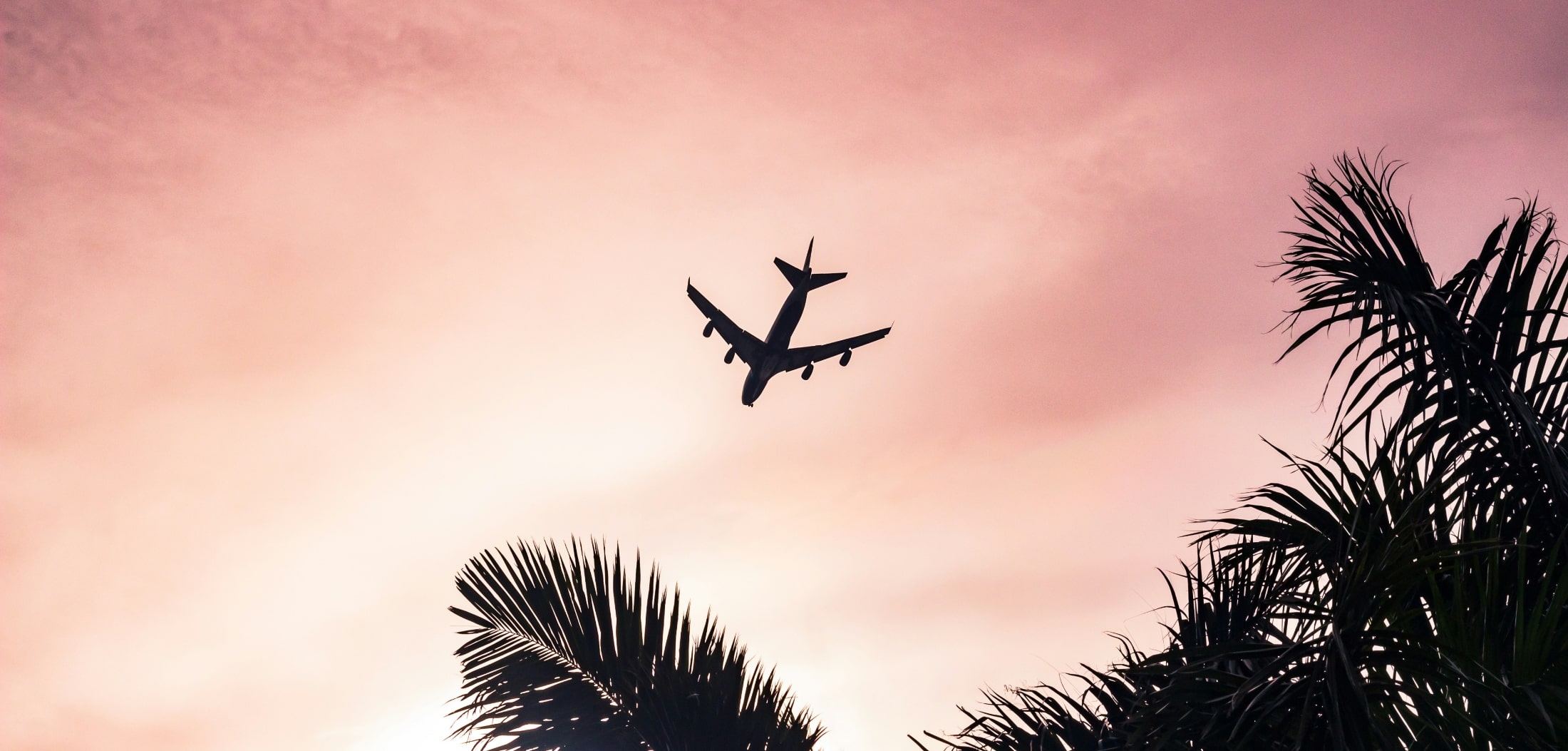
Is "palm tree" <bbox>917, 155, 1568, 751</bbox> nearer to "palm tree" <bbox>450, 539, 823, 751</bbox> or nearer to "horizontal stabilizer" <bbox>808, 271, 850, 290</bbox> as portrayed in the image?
"palm tree" <bbox>450, 539, 823, 751</bbox>

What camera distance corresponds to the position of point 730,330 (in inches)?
1416

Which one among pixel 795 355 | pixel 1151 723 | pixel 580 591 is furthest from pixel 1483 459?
pixel 795 355

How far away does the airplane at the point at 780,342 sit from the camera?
34.2 m

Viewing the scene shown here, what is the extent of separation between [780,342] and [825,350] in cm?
293

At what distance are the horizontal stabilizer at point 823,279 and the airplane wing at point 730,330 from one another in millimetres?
2822

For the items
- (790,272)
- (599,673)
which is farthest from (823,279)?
(599,673)

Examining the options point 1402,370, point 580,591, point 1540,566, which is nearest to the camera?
point 1540,566

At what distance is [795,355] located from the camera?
119 feet

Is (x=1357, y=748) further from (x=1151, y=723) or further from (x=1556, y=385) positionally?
(x=1556, y=385)

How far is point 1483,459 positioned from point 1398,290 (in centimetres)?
85

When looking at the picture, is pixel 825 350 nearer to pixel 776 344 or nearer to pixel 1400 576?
pixel 776 344

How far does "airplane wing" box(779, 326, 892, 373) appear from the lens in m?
36.3

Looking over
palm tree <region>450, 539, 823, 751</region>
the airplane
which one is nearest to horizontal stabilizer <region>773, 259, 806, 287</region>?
the airplane

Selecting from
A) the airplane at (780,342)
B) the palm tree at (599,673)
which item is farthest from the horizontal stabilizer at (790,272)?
the palm tree at (599,673)
